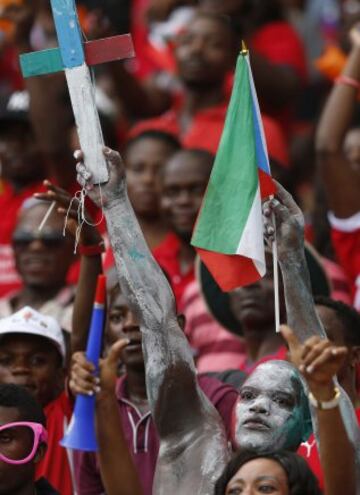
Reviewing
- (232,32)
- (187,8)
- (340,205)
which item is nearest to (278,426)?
(340,205)

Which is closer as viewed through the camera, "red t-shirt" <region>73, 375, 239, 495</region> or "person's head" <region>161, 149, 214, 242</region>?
"red t-shirt" <region>73, 375, 239, 495</region>

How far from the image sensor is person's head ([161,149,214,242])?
882 cm

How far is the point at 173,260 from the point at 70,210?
2.37 m

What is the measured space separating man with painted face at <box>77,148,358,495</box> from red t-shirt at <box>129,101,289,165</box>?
3364 mm

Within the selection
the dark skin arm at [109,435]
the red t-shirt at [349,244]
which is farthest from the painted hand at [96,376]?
the red t-shirt at [349,244]

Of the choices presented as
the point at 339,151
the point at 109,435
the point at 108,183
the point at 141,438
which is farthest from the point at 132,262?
the point at 339,151

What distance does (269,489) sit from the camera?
5457 mm

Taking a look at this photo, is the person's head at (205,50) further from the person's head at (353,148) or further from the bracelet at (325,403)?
the bracelet at (325,403)

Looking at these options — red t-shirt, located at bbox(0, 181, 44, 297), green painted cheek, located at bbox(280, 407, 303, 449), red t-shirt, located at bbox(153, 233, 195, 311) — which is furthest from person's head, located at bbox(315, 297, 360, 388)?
red t-shirt, located at bbox(0, 181, 44, 297)

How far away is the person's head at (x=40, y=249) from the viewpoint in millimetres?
8969

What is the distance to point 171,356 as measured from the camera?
19.9 ft

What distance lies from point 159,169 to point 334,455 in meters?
4.23

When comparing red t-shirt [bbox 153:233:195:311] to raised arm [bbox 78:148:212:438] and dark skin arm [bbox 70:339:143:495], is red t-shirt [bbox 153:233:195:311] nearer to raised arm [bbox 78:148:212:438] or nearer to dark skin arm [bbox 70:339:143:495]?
dark skin arm [bbox 70:339:143:495]

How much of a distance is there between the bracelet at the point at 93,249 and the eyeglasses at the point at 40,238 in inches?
79.5
